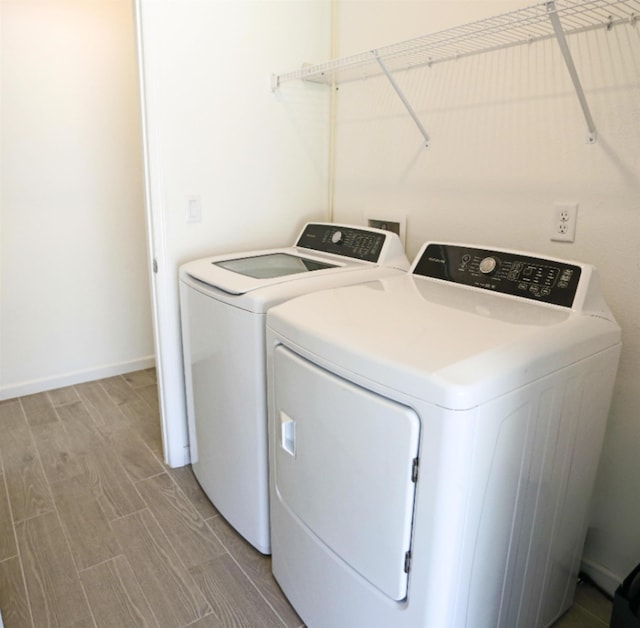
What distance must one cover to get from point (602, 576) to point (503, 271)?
100cm

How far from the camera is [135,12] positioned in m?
1.71

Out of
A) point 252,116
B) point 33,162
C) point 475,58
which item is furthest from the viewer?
point 33,162

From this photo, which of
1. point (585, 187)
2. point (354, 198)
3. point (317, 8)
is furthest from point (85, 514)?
point (317, 8)

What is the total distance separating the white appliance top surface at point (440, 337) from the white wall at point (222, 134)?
2.71 feet

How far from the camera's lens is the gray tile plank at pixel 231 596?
1413 mm

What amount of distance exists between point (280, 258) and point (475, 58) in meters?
0.96

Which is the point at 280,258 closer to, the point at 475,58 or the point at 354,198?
the point at 354,198

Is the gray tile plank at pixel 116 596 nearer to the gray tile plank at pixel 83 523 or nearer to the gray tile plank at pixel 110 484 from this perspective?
the gray tile plank at pixel 83 523

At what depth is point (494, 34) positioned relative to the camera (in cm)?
148

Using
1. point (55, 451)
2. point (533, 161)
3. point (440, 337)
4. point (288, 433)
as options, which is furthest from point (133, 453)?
point (533, 161)

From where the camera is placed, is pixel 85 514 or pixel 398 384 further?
pixel 85 514

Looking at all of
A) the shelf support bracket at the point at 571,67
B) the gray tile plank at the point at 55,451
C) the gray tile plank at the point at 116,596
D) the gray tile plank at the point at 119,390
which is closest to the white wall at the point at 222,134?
the gray tile plank at the point at 55,451

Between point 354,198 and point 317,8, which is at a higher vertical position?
point 317,8

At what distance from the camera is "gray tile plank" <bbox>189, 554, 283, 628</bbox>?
1.41 meters
